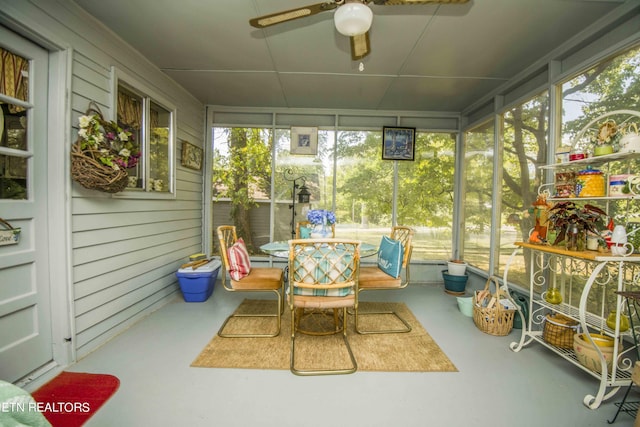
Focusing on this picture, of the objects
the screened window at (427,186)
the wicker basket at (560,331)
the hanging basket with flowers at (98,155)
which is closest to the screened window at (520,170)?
the wicker basket at (560,331)

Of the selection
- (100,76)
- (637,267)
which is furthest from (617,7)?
(100,76)

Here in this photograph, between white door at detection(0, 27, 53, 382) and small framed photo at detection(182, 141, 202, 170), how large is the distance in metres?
1.71

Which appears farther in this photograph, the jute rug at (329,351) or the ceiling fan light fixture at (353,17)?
the jute rug at (329,351)

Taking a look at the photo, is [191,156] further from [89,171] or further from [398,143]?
[398,143]

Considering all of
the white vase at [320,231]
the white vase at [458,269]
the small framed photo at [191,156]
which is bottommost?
the white vase at [458,269]

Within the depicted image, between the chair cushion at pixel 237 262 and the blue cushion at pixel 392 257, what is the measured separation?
53.0 inches

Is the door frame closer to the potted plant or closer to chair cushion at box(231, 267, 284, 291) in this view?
chair cushion at box(231, 267, 284, 291)

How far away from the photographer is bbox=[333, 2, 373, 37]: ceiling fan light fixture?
1607 mm

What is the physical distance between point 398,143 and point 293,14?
3036mm

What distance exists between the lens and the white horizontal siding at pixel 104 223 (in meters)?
2.04

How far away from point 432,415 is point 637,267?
1760mm

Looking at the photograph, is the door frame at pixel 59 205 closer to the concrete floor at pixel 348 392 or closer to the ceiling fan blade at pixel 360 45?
the concrete floor at pixel 348 392

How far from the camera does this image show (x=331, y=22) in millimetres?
2307

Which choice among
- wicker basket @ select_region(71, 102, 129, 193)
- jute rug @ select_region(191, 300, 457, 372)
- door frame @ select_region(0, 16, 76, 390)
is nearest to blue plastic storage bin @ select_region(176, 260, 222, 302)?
jute rug @ select_region(191, 300, 457, 372)
